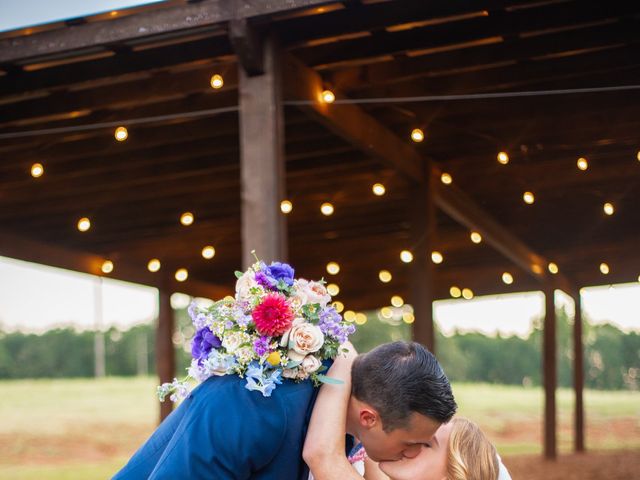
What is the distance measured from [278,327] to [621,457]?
9.13 meters

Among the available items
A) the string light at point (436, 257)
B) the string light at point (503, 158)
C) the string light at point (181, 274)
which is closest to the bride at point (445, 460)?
the string light at point (503, 158)

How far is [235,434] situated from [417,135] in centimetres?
496

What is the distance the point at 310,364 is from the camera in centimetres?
226

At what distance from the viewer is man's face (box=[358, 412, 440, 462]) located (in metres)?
2.21

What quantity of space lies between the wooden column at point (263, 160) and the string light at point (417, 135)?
202 cm

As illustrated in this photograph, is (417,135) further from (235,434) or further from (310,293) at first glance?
(235,434)

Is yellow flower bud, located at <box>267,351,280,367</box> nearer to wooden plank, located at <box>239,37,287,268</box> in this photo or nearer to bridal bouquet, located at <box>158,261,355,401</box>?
bridal bouquet, located at <box>158,261,355,401</box>

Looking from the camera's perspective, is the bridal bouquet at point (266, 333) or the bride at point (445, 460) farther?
the bride at point (445, 460)

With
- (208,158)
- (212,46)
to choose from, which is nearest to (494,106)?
(212,46)

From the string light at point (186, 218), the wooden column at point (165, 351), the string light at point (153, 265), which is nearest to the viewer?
the string light at point (186, 218)

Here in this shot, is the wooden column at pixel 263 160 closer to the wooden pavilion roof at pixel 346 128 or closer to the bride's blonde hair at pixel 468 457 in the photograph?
the wooden pavilion roof at pixel 346 128

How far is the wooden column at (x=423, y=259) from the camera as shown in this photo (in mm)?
7395

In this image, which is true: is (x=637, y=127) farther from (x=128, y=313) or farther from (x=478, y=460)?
(x=128, y=313)

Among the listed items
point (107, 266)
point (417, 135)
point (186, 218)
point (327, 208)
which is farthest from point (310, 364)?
point (107, 266)
